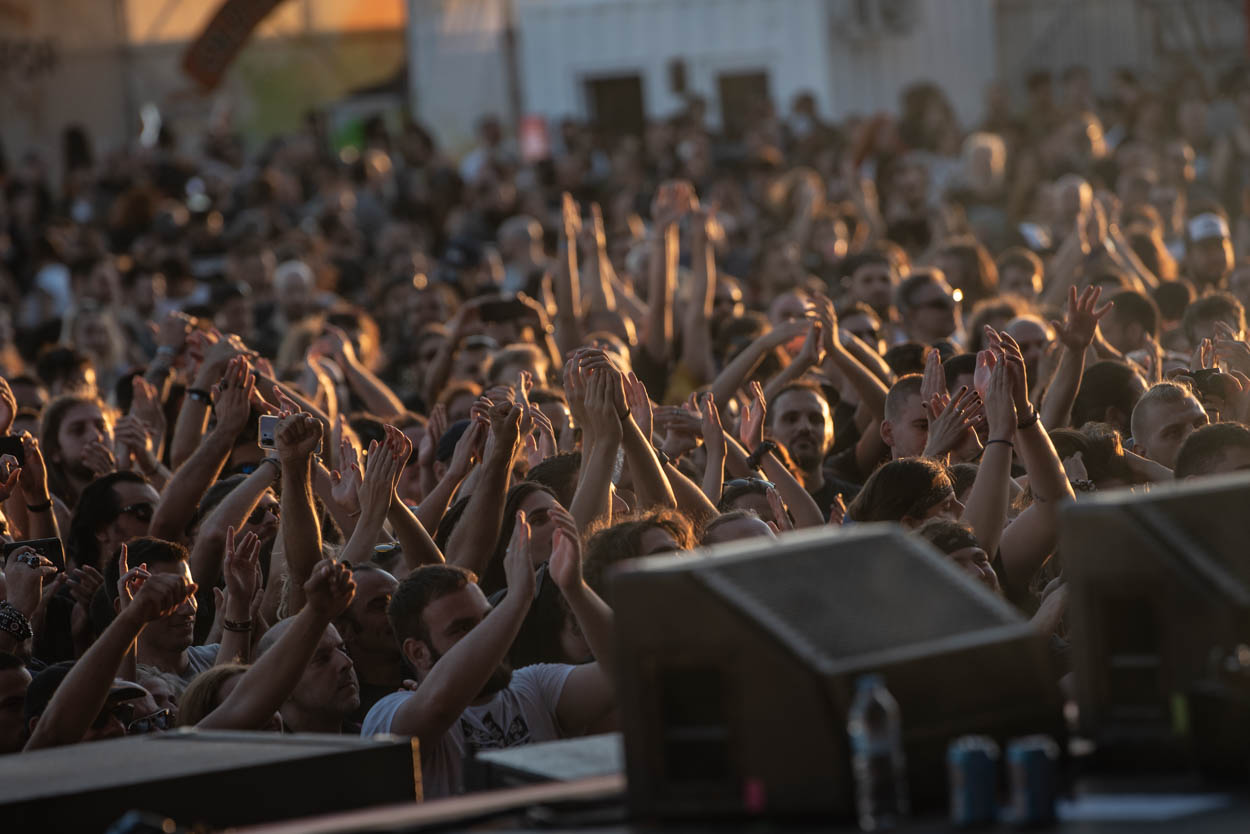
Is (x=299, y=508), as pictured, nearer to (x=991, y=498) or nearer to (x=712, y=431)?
(x=712, y=431)

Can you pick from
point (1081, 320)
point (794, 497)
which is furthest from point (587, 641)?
point (1081, 320)

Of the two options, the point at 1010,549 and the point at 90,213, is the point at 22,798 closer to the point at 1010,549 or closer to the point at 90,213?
the point at 1010,549

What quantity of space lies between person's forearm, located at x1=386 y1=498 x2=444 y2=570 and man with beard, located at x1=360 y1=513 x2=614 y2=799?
0.78 meters

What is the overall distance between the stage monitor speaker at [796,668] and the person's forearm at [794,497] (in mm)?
3186

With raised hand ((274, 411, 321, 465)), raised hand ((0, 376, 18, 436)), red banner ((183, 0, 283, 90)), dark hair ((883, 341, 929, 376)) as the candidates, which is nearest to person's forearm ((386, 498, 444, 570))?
raised hand ((274, 411, 321, 465))

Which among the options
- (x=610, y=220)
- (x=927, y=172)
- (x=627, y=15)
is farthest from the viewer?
(x=627, y=15)

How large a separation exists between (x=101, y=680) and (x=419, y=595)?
0.76 m

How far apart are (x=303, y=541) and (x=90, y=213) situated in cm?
1406

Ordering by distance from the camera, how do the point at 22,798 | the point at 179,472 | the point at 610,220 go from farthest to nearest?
the point at 610,220 → the point at 179,472 → the point at 22,798

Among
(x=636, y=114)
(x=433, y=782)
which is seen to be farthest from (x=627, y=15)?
(x=433, y=782)

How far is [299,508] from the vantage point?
5.15 m

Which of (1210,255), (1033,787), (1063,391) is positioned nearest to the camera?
(1033,787)

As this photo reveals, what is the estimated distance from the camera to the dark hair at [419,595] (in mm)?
4496

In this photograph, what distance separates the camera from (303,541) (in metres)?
5.16
